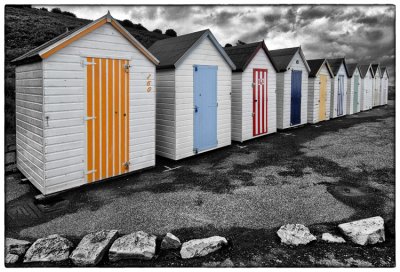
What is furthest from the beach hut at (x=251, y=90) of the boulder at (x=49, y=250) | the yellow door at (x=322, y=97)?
the boulder at (x=49, y=250)

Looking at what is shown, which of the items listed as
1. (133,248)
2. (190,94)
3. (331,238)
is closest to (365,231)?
(331,238)

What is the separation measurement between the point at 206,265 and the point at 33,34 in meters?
20.1

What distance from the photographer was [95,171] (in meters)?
6.72

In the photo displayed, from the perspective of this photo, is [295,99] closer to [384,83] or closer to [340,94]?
[340,94]

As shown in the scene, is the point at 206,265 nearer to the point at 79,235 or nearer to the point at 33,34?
the point at 79,235

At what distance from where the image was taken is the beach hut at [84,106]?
236 inches

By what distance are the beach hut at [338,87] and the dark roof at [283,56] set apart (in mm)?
4370

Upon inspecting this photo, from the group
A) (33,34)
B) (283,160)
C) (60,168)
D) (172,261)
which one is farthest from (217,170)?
(33,34)

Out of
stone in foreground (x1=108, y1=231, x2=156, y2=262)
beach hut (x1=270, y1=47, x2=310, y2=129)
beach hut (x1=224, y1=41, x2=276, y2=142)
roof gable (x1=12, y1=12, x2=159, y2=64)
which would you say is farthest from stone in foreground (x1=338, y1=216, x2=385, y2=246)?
beach hut (x1=270, y1=47, x2=310, y2=129)

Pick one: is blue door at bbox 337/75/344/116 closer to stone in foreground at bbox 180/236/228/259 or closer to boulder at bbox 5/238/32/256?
stone in foreground at bbox 180/236/228/259

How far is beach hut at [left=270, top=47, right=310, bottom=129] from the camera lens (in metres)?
12.7

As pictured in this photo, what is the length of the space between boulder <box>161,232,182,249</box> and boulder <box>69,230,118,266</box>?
0.65 meters

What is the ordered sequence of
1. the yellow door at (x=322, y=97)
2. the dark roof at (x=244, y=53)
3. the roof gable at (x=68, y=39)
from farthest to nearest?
the yellow door at (x=322, y=97), the dark roof at (x=244, y=53), the roof gable at (x=68, y=39)

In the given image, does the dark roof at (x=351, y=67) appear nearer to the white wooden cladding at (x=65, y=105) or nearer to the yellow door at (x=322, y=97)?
the yellow door at (x=322, y=97)
